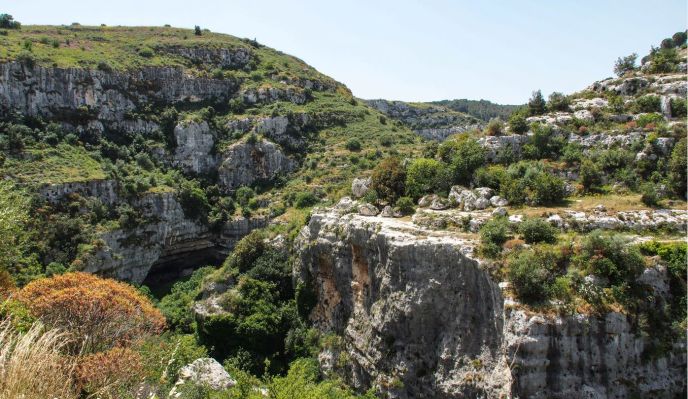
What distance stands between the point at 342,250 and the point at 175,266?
37986 mm

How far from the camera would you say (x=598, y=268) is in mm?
20578

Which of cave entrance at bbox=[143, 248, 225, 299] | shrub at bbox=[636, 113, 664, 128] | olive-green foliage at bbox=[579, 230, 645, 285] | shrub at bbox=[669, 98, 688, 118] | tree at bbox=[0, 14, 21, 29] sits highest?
tree at bbox=[0, 14, 21, 29]

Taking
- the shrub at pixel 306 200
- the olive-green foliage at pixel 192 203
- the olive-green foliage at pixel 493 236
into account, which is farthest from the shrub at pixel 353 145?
the olive-green foliage at pixel 493 236

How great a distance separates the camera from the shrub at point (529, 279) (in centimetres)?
1994

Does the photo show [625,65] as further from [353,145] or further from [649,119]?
[353,145]

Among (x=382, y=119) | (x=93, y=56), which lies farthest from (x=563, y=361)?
(x=93, y=56)

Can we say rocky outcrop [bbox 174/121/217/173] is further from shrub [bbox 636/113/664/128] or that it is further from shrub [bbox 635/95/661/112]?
shrub [bbox 636/113/664/128]

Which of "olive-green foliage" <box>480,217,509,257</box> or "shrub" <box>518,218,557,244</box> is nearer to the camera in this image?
"olive-green foliage" <box>480,217,509,257</box>

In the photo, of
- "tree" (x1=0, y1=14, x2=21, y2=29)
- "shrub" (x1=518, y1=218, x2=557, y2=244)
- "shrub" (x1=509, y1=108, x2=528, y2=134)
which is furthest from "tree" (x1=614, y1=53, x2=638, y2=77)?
"tree" (x1=0, y1=14, x2=21, y2=29)

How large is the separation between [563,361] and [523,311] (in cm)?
259

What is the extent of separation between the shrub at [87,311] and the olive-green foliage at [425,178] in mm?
19699

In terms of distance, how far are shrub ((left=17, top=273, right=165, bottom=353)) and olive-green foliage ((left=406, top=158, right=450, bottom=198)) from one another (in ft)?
64.6

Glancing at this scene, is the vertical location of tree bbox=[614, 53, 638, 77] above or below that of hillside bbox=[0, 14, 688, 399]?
above

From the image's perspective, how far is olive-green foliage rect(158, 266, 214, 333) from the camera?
41.4 m
